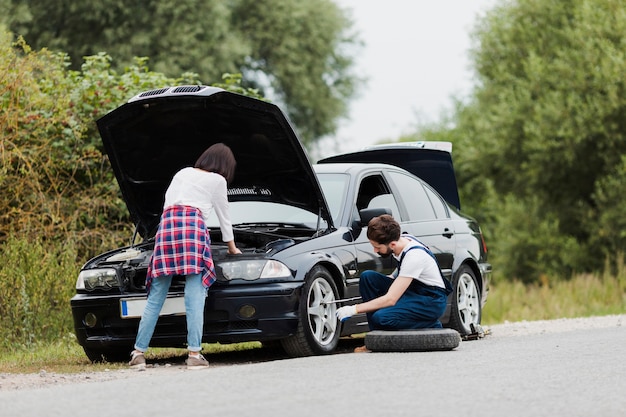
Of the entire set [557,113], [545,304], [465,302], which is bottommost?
[545,304]

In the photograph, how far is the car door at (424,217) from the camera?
1066 centimetres

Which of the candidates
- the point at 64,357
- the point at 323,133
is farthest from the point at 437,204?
the point at 323,133

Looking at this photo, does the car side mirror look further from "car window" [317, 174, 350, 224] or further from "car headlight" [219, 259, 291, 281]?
"car headlight" [219, 259, 291, 281]

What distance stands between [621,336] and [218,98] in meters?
4.76

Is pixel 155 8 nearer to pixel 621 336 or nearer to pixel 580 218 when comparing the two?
pixel 580 218

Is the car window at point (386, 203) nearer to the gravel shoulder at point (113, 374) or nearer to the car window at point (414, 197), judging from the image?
the car window at point (414, 197)

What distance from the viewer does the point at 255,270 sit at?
8.61 m

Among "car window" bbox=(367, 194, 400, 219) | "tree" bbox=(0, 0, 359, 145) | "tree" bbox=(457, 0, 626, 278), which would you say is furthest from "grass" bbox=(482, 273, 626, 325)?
"tree" bbox=(0, 0, 359, 145)

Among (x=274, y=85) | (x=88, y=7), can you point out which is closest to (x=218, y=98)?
(x=88, y=7)

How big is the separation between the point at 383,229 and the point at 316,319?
952 mm

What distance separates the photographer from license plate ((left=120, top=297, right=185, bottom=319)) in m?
8.70

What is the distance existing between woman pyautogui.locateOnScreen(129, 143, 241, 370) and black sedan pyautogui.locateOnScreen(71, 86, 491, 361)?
262mm

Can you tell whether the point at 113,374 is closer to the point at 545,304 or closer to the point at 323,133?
the point at 545,304

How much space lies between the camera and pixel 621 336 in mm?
10664
